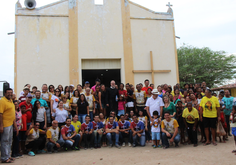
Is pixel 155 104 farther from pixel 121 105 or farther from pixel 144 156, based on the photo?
pixel 144 156

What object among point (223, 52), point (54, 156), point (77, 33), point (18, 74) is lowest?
point (54, 156)

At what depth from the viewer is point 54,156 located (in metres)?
6.57

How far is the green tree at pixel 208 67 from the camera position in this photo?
986 inches

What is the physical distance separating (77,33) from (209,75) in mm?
18150

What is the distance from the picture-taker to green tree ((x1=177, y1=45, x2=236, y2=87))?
2505 centimetres

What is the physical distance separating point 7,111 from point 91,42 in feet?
23.4

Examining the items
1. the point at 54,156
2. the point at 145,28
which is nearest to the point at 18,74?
the point at 54,156

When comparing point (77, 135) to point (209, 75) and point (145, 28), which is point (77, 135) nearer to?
point (145, 28)

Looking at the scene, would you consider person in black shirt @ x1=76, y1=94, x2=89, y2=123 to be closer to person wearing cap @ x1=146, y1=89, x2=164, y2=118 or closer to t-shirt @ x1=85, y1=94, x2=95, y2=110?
t-shirt @ x1=85, y1=94, x2=95, y2=110

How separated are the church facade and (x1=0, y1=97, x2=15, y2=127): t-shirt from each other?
18.8ft

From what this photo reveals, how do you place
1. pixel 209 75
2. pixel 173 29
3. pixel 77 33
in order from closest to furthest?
pixel 77 33 < pixel 173 29 < pixel 209 75

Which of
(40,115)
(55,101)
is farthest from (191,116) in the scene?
(40,115)

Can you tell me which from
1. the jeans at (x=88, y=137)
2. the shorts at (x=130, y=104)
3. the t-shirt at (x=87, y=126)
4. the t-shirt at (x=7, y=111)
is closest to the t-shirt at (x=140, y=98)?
the shorts at (x=130, y=104)

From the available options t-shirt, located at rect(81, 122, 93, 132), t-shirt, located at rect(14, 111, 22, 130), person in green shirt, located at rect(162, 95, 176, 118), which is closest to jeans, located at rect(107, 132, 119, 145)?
t-shirt, located at rect(81, 122, 93, 132)
